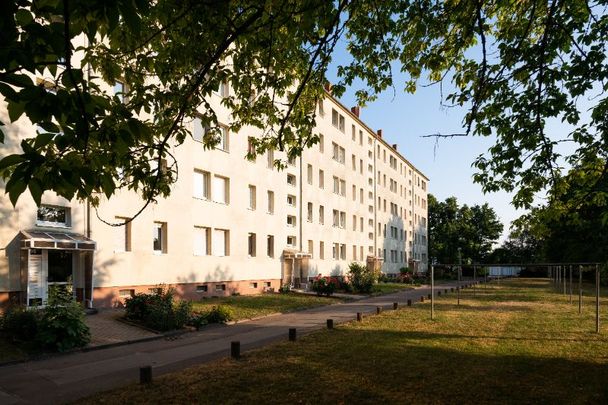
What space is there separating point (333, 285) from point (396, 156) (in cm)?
3696

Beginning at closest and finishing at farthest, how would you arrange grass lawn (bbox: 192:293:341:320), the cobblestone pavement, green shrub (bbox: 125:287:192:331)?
the cobblestone pavement
green shrub (bbox: 125:287:192:331)
grass lawn (bbox: 192:293:341:320)

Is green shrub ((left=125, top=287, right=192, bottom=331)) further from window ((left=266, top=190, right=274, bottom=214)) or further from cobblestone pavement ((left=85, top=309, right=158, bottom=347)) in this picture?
window ((left=266, top=190, right=274, bottom=214))

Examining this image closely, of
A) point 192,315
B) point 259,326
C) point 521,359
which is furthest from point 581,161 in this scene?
point 192,315

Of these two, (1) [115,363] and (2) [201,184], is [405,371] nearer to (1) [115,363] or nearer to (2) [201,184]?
(1) [115,363]

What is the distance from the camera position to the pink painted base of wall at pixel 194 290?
19266 mm

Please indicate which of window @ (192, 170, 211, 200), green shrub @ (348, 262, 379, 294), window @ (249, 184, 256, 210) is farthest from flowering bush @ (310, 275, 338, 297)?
window @ (192, 170, 211, 200)

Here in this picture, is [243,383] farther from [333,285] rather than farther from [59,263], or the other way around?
[333,285]

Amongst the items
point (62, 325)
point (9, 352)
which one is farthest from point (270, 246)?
point (9, 352)

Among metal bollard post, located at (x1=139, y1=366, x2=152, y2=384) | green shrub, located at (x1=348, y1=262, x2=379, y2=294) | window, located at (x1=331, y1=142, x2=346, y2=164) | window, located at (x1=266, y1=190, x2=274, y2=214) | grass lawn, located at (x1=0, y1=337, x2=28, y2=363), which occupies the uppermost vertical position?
window, located at (x1=331, y1=142, x2=346, y2=164)

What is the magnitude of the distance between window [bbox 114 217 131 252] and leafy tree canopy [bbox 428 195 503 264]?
63644 millimetres

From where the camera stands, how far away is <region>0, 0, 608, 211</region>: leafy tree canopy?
10.3 ft

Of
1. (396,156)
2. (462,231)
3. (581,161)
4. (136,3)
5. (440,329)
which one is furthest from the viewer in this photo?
(462,231)

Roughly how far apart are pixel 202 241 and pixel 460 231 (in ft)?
204

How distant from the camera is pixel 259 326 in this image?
17.3m
